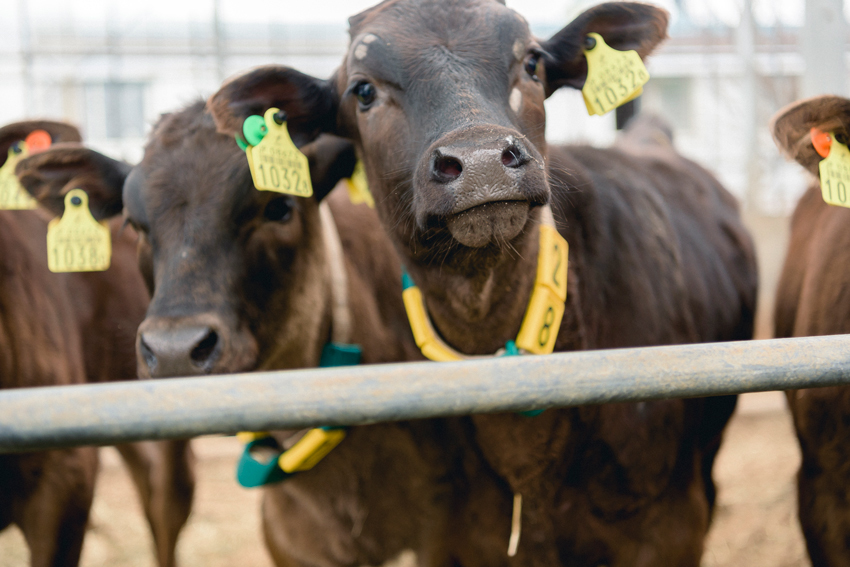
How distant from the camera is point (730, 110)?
8516mm

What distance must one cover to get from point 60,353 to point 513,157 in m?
1.88

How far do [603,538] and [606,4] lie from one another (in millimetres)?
1646

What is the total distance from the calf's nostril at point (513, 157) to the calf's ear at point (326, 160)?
96cm

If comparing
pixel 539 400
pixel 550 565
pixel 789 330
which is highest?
pixel 539 400

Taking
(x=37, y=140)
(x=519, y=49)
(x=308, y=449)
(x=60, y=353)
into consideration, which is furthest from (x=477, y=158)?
(x=37, y=140)

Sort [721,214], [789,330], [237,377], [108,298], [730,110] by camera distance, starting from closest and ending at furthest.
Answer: [237,377] → [789,330] → [108,298] → [721,214] → [730,110]

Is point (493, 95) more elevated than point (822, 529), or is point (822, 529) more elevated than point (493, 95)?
point (493, 95)

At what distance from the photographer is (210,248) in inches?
83.8

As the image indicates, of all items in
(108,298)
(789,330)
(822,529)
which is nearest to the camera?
(822,529)

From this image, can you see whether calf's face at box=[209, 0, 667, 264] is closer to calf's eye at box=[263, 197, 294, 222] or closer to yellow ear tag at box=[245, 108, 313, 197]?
yellow ear tag at box=[245, 108, 313, 197]

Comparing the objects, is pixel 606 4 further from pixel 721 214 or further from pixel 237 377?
pixel 237 377

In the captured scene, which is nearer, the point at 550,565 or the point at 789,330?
the point at 550,565

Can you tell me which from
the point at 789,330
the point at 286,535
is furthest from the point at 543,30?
the point at 286,535

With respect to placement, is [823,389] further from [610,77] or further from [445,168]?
[445,168]
